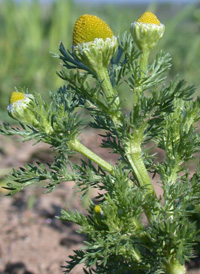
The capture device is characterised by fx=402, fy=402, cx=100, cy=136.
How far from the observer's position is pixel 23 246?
187cm

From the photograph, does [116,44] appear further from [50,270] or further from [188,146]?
[50,270]

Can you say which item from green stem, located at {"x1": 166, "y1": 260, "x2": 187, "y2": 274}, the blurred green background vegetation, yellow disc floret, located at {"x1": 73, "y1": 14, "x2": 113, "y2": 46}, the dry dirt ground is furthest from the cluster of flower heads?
the blurred green background vegetation

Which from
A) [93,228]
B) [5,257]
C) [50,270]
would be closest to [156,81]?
[93,228]

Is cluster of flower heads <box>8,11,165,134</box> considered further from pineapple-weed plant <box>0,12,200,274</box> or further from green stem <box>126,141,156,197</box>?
green stem <box>126,141,156,197</box>

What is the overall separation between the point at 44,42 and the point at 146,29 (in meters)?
4.01

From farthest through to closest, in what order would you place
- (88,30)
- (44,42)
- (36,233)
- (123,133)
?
(44,42) → (36,233) → (123,133) → (88,30)

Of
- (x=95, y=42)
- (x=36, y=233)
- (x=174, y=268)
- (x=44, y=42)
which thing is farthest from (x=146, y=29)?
(x=44, y=42)

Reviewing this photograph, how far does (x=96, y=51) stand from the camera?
89 centimetres

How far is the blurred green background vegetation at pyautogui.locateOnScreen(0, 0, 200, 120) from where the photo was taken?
A: 4008 millimetres

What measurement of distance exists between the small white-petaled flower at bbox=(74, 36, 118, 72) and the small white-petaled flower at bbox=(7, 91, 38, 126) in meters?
0.16

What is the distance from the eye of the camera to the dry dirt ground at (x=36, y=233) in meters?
1.74

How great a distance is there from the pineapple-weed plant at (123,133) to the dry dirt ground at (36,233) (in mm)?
669

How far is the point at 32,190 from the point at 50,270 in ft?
2.29

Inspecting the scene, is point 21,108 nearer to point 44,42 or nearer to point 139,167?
point 139,167
